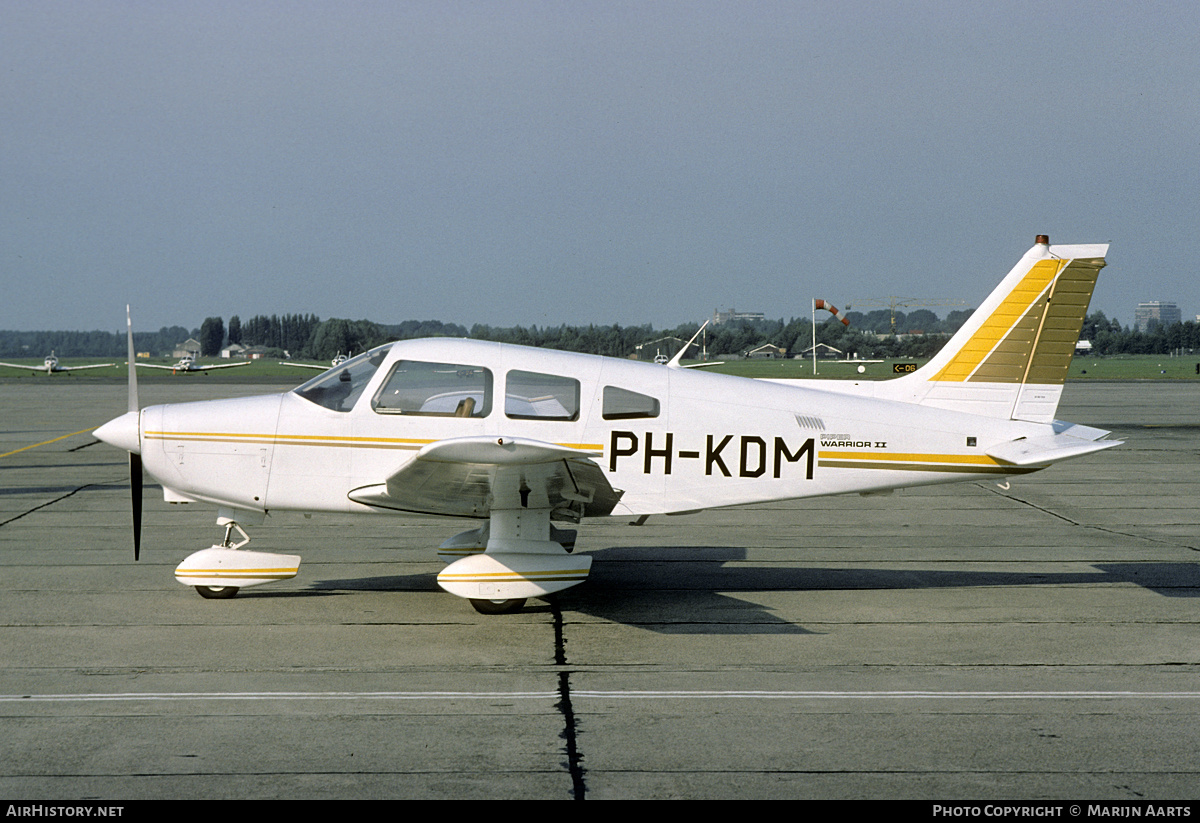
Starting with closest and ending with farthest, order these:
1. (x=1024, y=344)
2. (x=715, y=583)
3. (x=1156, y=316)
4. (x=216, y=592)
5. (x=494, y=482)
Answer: (x=494, y=482)
(x=216, y=592)
(x=1024, y=344)
(x=715, y=583)
(x=1156, y=316)

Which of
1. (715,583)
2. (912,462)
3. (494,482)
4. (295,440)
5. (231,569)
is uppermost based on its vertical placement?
(295,440)

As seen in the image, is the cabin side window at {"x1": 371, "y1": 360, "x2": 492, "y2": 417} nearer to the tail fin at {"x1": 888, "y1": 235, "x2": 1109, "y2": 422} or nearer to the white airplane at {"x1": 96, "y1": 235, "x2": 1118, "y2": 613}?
the white airplane at {"x1": 96, "y1": 235, "x2": 1118, "y2": 613}

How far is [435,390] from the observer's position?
8727mm

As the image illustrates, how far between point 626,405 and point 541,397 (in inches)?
28.3

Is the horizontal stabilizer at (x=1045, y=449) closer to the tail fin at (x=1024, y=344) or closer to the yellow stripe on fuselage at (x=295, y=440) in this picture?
the tail fin at (x=1024, y=344)

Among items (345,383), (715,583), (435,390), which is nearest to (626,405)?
(435,390)

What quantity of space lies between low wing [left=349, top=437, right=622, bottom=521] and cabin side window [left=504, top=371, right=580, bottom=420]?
1.50ft

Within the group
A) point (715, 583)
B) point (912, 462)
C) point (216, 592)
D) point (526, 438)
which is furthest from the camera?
point (715, 583)

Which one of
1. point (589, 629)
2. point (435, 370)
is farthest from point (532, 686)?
point (435, 370)

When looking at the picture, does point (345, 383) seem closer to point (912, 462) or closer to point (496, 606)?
point (496, 606)

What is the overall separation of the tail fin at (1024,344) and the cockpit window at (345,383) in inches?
194

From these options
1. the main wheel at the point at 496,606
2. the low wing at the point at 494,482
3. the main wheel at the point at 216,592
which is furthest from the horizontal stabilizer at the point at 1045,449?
the main wheel at the point at 216,592

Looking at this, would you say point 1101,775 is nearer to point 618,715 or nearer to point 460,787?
point 618,715

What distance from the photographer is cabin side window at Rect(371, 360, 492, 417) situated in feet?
28.4
